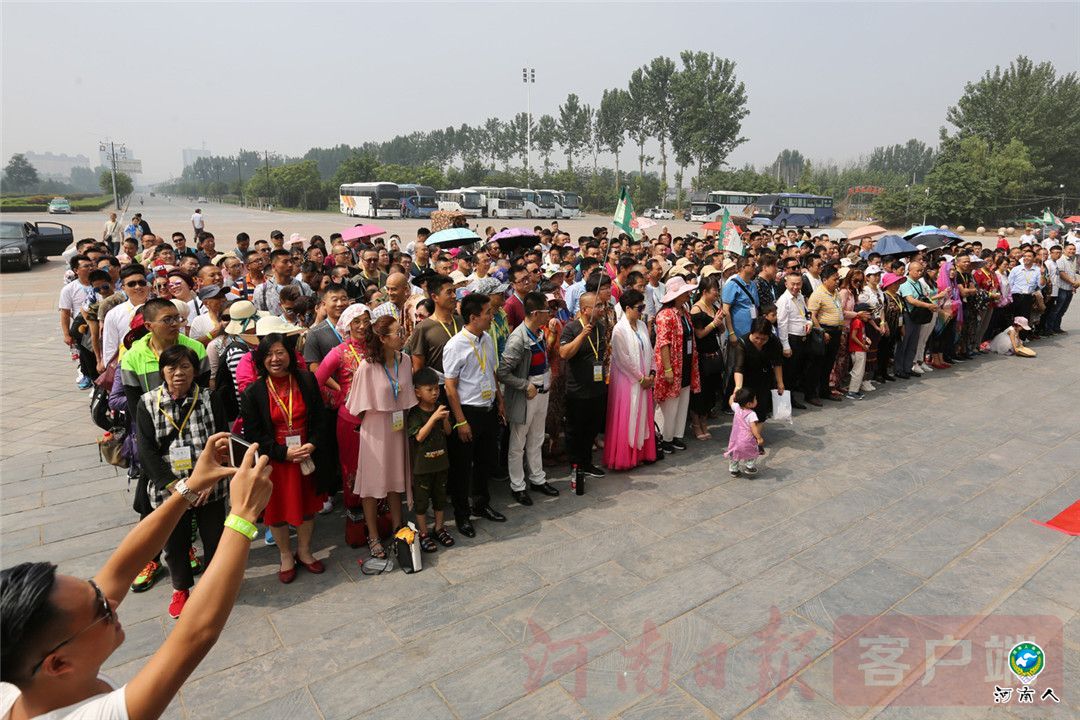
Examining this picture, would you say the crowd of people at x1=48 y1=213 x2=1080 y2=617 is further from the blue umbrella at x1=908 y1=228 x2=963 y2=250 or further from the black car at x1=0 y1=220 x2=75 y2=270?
the black car at x1=0 y1=220 x2=75 y2=270

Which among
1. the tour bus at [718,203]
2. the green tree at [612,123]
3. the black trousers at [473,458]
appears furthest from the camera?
the green tree at [612,123]

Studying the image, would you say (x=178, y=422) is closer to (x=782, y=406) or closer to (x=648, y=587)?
(x=648, y=587)

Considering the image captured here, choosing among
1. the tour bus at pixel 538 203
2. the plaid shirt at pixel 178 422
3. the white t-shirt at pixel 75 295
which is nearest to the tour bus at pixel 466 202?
the tour bus at pixel 538 203

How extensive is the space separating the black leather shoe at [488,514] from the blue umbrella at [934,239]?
29.2 ft

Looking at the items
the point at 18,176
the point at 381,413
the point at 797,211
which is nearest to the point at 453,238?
the point at 381,413

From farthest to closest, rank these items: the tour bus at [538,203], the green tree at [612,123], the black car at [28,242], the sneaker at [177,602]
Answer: the green tree at [612,123], the tour bus at [538,203], the black car at [28,242], the sneaker at [177,602]

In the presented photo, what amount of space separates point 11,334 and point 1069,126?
64589 millimetres

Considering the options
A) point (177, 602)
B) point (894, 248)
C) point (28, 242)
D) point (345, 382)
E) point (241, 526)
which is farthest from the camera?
point (28, 242)

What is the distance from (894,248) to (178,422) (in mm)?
8745

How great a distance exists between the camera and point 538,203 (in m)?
44.3

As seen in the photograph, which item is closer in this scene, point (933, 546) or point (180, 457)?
point (180, 457)

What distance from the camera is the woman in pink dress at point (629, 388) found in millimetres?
5086

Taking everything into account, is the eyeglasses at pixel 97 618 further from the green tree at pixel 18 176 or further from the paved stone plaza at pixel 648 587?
the green tree at pixel 18 176

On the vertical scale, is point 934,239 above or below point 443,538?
above
